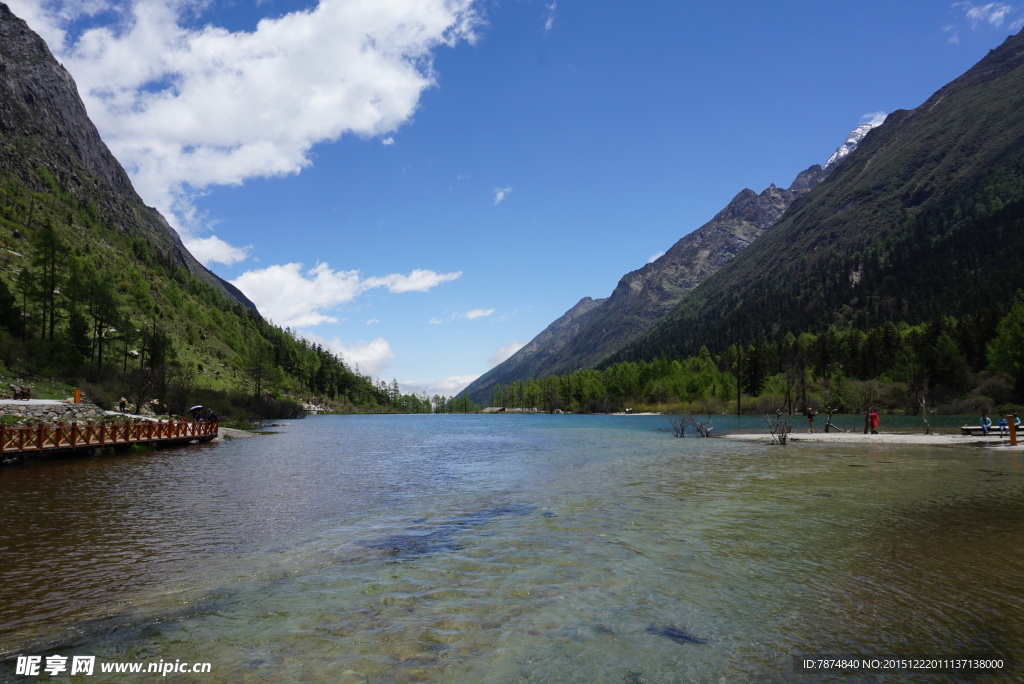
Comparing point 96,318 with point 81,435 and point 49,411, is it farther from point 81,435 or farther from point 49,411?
point 81,435

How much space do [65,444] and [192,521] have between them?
29354 millimetres

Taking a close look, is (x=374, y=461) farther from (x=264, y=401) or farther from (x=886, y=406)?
(x=886, y=406)

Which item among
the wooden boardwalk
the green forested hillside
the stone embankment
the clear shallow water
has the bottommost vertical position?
the clear shallow water

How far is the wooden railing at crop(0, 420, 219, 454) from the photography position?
37094 mm

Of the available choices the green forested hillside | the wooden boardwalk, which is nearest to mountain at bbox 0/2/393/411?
the green forested hillside

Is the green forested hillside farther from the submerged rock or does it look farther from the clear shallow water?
the submerged rock

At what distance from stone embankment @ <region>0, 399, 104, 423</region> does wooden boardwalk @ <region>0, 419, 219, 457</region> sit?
202 cm

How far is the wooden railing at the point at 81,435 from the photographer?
3709 centimetres

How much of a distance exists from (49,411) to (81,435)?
28.0ft

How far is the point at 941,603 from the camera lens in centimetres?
1122

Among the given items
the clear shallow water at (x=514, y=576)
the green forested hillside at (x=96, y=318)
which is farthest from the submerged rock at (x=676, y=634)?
the green forested hillside at (x=96, y=318)

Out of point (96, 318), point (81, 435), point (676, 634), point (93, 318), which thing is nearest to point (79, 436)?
point (81, 435)

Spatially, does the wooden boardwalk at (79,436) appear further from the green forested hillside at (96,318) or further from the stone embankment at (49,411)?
the green forested hillside at (96,318)

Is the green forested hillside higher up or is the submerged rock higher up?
the green forested hillside
